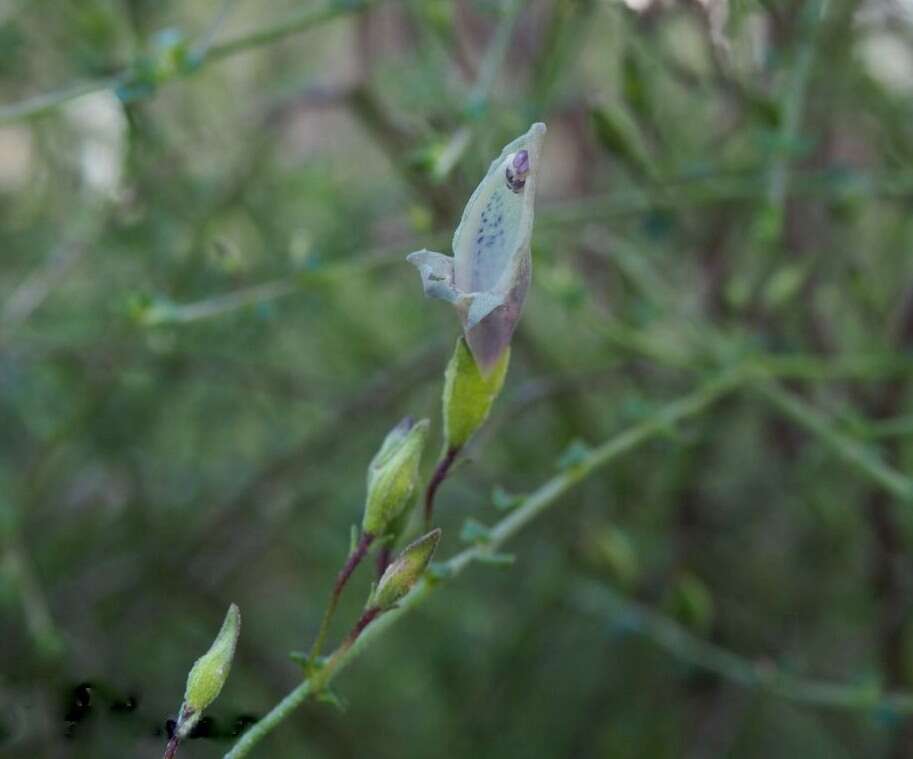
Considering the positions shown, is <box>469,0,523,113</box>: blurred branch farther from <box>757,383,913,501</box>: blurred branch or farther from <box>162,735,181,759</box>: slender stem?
<box>162,735,181,759</box>: slender stem

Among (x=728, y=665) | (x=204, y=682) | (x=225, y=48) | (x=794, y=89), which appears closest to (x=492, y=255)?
(x=204, y=682)

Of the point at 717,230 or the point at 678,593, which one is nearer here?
the point at 678,593

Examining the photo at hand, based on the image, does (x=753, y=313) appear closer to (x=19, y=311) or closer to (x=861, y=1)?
(x=861, y=1)

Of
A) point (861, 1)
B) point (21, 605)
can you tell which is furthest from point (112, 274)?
point (861, 1)

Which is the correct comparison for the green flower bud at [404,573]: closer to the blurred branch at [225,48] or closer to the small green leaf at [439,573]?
the small green leaf at [439,573]

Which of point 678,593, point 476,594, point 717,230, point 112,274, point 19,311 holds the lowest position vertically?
point 678,593

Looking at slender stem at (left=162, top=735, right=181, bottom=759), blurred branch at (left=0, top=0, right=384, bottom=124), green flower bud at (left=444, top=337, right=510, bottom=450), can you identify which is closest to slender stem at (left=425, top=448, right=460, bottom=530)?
green flower bud at (left=444, top=337, right=510, bottom=450)
